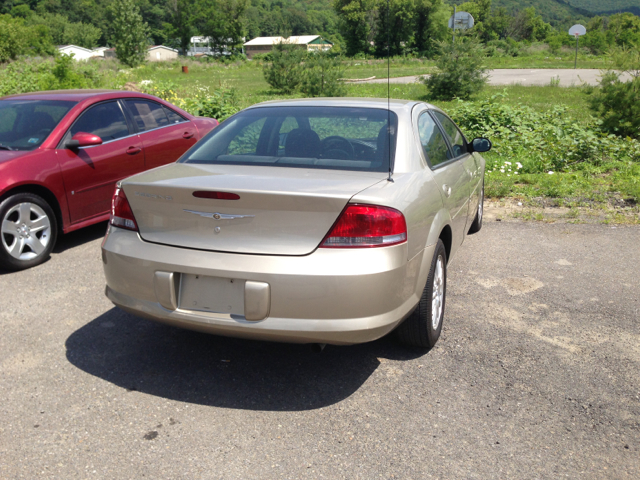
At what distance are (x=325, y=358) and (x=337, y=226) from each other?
115 cm

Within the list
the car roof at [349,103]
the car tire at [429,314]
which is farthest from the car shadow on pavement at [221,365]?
the car roof at [349,103]

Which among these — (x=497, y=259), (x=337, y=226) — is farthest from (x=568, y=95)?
(x=337, y=226)

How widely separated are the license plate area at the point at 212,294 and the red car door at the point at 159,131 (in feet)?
13.2

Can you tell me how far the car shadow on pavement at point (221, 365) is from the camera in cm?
318

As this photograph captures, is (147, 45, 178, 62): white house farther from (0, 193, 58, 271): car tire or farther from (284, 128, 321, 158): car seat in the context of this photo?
(284, 128, 321, 158): car seat

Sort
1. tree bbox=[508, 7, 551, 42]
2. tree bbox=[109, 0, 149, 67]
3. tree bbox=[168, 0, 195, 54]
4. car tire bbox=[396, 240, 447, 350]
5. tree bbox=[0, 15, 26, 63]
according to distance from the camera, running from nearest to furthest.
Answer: car tire bbox=[396, 240, 447, 350]
tree bbox=[0, 15, 26, 63]
tree bbox=[109, 0, 149, 67]
tree bbox=[168, 0, 195, 54]
tree bbox=[508, 7, 551, 42]

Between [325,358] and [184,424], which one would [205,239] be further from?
[325,358]

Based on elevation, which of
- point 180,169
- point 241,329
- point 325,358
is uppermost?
point 180,169

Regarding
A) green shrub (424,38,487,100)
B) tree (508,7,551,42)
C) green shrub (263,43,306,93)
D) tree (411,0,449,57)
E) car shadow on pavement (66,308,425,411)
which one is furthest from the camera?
tree (508,7,551,42)

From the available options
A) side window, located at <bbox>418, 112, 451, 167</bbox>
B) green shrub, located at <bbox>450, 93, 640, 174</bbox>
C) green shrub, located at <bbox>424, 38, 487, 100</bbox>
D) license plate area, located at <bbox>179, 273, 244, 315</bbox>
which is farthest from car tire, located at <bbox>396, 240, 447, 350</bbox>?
green shrub, located at <bbox>424, 38, 487, 100</bbox>

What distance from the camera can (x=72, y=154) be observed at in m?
5.80

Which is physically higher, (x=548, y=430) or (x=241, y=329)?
(x=241, y=329)

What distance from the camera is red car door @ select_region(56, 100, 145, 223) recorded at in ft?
18.9

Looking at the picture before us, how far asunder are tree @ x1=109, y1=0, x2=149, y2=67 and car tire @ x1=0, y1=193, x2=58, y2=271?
2529 inches
